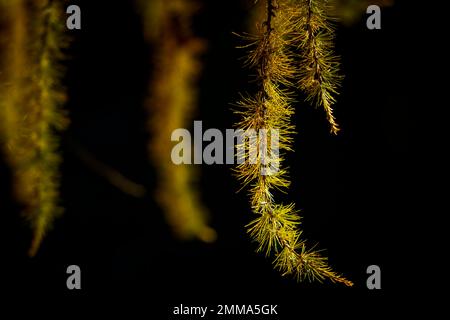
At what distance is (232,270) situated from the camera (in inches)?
40.4

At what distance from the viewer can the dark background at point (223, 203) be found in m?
0.93

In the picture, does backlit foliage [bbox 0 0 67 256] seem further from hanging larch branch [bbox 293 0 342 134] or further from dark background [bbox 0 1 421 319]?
dark background [bbox 0 1 421 319]

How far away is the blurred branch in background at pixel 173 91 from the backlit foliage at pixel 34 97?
0.09 m

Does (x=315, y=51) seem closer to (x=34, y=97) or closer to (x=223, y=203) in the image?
(x=34, y=97)

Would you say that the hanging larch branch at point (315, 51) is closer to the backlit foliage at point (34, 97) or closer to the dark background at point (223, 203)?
the backlit foliage at point (34, 97)

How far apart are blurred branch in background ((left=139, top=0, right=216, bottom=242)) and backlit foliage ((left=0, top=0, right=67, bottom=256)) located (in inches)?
3.4

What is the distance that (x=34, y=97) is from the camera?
36cm

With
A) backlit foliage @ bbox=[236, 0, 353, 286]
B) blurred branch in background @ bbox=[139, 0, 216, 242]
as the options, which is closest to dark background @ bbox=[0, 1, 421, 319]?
blurred branch in background @ bbox=[139, 0, 216, 242]

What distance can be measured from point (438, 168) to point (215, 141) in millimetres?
572

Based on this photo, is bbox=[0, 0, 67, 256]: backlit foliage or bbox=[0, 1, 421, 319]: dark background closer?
bbox=[0, 0, 67, 256]: backlit foliage

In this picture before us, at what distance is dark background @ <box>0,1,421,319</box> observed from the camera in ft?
3.06

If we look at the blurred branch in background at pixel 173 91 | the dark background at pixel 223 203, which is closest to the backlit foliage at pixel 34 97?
the blurred branch in background at pixel 173 91
